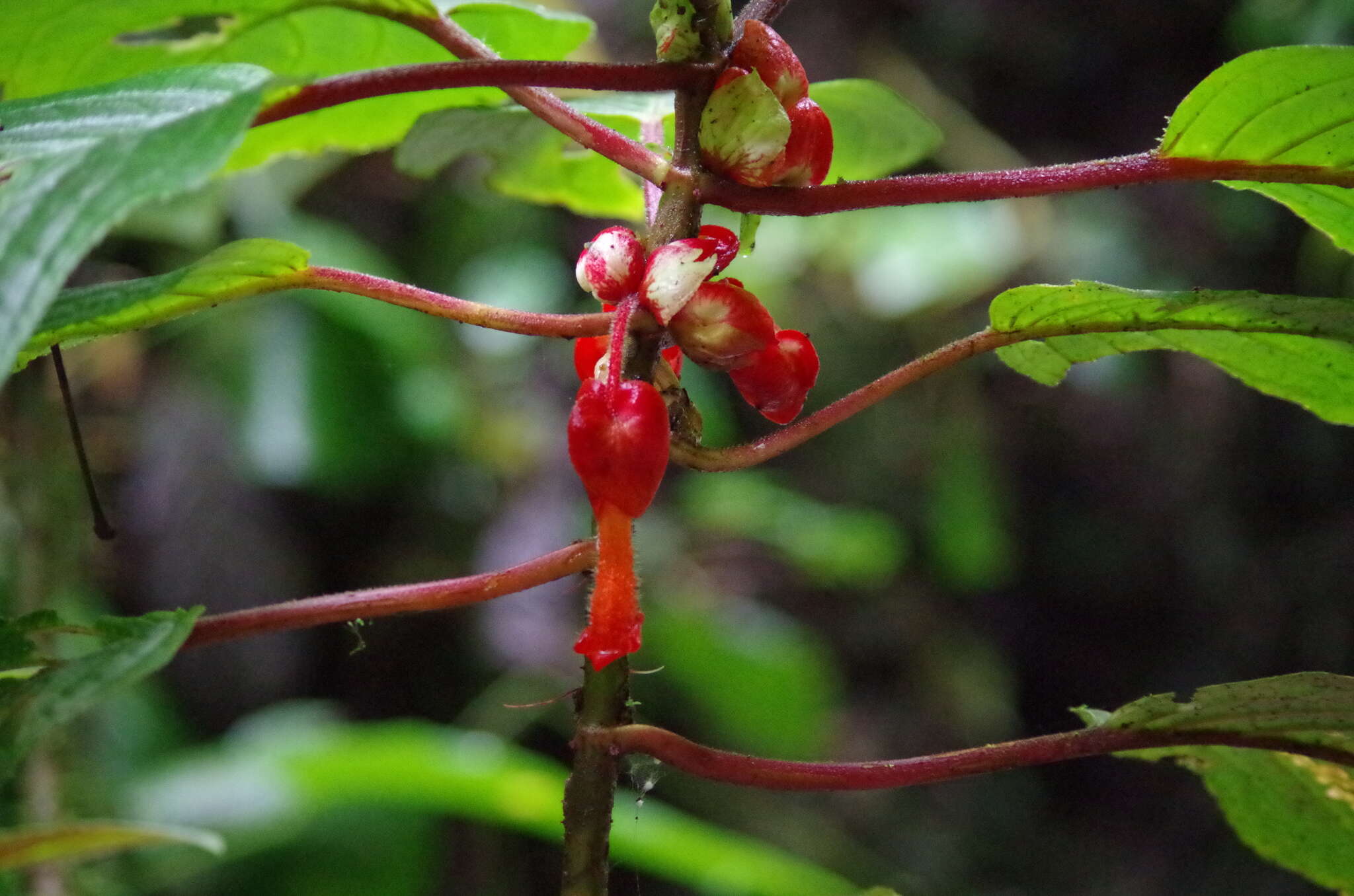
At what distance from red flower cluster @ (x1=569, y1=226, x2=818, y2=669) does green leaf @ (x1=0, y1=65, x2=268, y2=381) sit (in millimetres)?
158

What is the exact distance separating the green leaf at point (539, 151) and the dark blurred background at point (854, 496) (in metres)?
1.32

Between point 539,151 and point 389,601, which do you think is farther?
point 539,151

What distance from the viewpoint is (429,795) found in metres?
1.62

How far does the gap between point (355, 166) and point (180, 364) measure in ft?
2.43

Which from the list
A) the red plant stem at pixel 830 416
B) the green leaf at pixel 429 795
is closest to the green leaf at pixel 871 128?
the red plant stem at pixel 830 416

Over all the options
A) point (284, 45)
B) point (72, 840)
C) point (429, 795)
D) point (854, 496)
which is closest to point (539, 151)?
point (284, 45)

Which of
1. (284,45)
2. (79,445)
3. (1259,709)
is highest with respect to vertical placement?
(284,45)

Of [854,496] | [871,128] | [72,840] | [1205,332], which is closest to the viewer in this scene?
[72,840]

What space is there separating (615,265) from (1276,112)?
1.00ft

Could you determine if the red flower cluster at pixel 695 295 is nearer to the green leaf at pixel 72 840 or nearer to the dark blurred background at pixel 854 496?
the green leaf at pixel 72 840

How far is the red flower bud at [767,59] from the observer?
0.49 metres

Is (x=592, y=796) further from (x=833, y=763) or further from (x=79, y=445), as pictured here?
(x=79, y=445)

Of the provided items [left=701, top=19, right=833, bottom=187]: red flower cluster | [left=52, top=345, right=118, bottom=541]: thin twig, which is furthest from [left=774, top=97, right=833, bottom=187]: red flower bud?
[left=52, top=345, right=118, bottom=541]: thin twig

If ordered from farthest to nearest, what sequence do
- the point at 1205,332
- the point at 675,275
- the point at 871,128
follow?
1. the point at 871,128
2. the point at 1205,332
3. the point at 675,275
